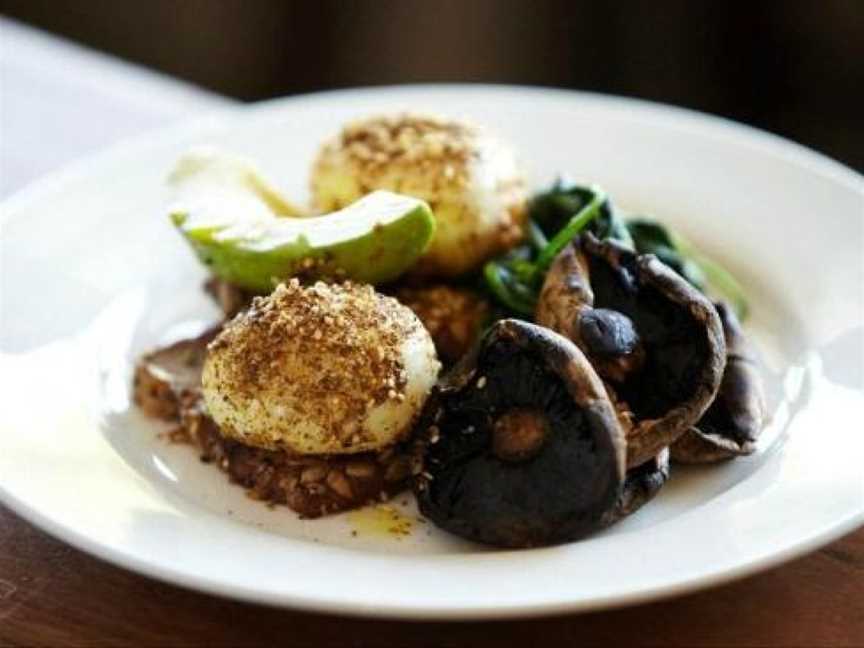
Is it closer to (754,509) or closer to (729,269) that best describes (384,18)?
(729,269)

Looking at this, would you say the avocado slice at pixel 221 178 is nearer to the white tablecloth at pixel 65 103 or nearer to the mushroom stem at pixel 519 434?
the white tablecloth at pixel 65 103

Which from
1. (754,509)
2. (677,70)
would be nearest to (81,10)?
(677,70)

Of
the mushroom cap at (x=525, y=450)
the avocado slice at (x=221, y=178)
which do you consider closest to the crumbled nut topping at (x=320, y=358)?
the mushroom cap at (x=525, y=450)

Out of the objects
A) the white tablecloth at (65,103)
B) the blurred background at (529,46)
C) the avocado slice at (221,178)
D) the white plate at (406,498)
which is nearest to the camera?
the white plate at (406,498)

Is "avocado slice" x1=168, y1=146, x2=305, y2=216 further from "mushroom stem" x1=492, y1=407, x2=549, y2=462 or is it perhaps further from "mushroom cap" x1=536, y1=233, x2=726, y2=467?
"mushroom stem" x1=492, y1=407, x2=549, y2=462

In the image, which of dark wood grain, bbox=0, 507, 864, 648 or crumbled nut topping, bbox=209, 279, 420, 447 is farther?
crumbled nut topping, bbox=209, 279, 420, 447

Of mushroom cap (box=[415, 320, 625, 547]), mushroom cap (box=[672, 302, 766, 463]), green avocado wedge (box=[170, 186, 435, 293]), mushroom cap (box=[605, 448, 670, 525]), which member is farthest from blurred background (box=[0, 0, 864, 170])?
mushroom cap (box=[415, 320, 625, 547])

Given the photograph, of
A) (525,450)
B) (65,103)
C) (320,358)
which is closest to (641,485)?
(525,450)
